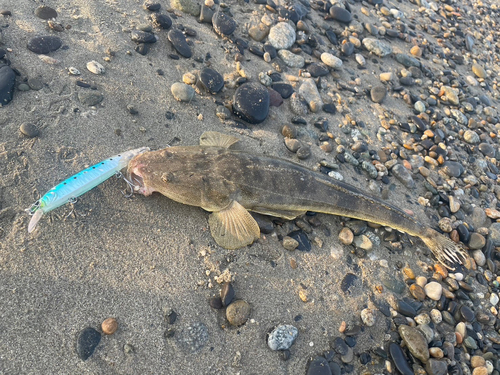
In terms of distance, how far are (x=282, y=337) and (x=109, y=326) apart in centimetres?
178

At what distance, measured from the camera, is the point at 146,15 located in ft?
20.1

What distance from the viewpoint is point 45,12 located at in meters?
Answer: 5.46

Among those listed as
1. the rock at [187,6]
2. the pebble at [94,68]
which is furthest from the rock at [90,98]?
the rock at [187,6]

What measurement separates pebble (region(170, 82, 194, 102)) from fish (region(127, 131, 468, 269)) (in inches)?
30.0

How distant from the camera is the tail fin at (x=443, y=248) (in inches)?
203

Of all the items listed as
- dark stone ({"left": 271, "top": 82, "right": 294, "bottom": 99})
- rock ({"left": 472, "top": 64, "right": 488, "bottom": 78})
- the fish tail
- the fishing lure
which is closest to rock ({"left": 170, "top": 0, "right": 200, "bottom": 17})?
dark stone ({"left": 271, "top": 82, "right": 294, "bottom": 99})

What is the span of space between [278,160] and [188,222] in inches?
60.2

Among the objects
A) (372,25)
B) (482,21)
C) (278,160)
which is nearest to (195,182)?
(278,160)

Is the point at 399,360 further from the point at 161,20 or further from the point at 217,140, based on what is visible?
the point at 161,20

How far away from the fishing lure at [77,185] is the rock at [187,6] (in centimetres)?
347

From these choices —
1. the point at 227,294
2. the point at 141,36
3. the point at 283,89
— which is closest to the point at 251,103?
the point at 283,89

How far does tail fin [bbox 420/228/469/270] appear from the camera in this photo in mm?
5152

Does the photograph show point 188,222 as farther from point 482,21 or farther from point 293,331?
point 482,21

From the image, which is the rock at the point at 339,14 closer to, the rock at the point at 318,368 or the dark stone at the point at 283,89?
the dark stone at the point at 283,89
